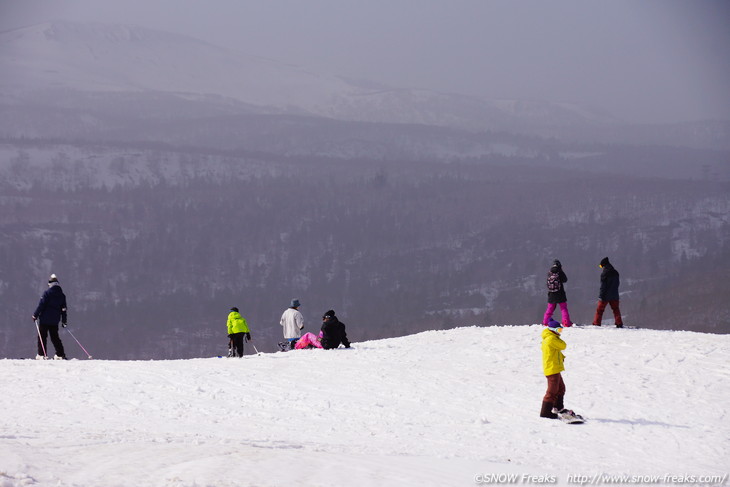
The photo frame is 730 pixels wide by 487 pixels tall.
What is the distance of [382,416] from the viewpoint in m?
15.9

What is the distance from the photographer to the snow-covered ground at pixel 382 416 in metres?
10.8

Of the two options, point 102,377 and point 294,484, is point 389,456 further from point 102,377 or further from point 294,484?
point 102,377

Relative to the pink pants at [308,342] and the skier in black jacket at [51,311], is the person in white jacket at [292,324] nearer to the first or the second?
the pink pants at [308,342]

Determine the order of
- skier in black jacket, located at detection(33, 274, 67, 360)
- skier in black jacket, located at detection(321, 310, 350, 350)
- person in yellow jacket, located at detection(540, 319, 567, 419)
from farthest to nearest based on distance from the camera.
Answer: skier in black jacket, located at detection(321, 310, 350, 350)
skier in black jacket, located at detection(33, 274, 67, 360)
person in yellow jacket, located at detection(540, 319, 567, 419)

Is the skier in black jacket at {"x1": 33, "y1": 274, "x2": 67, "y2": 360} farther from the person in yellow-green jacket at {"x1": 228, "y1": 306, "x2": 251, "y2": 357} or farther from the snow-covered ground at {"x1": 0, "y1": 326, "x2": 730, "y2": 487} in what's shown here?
the person in yellow-green jacket at {"x1": 228, "y1": 306, "x2": 251, "y2": 357}

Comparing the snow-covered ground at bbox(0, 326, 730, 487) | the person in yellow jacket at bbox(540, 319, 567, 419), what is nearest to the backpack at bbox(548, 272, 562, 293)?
the snow-covered ground at bbox(0, 326, 730, 487)

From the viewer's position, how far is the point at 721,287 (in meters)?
194

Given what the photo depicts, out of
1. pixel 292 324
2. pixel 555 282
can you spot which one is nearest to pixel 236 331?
pixel 292 324

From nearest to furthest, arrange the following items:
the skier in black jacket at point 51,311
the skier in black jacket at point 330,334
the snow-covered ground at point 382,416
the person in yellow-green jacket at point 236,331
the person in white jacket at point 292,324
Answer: the snow-covered ground at point 382,416
the skier in black jacket at point 51,311
the skier in black jacket at point 330,334
the person in yellow-green jacket at point 236,331
the person in white jacket at point 292,324

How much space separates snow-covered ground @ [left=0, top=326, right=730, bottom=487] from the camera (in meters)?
10.8

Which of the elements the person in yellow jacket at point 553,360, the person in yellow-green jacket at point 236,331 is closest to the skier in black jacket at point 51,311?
the person in yellow-green jacket at point 236,331

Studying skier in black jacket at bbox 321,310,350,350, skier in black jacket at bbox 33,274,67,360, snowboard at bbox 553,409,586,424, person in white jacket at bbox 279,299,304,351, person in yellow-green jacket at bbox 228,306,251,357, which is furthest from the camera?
person in white jacket at bbox 279,299,304,351

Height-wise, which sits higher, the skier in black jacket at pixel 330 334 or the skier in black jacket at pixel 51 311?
the skier in black jacket at pixel 51 311

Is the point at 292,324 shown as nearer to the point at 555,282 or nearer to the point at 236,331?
the point at 236,331
